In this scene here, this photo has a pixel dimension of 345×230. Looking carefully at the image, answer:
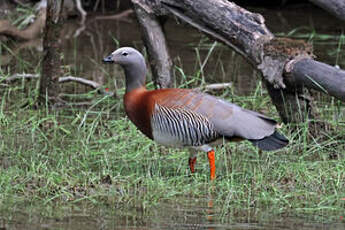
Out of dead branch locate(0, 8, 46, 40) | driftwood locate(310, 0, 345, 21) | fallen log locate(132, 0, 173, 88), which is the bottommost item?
fallen log locate(132, 0, 173, 88)

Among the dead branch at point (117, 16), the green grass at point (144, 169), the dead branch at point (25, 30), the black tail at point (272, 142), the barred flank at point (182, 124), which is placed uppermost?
the dead branch at point (117, 16)

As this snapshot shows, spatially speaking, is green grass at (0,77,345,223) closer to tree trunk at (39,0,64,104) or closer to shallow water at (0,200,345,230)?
shallow water at (0,200,345,230)

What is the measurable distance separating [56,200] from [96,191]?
1.01 feet

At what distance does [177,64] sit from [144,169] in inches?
158

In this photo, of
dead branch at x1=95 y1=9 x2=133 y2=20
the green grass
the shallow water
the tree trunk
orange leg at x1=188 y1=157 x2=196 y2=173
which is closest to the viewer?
the shallow water

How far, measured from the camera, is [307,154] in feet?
21.5

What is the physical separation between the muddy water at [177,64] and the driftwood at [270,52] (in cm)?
59

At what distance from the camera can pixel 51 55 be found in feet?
26.0

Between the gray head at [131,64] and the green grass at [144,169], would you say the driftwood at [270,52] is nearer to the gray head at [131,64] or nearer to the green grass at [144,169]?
the green grass at [144,169]

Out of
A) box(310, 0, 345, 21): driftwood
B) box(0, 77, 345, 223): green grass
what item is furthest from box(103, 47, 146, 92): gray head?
box(310, 0, 345, 21): driftwood

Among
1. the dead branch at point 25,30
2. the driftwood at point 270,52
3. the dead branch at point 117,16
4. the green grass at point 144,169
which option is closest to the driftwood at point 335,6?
the driftwood at point 270,52

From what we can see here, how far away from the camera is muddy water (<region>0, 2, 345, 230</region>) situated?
5078mm

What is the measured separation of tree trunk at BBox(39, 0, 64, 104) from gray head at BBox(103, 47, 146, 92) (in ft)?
5.23

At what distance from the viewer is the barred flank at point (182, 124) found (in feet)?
20.0
